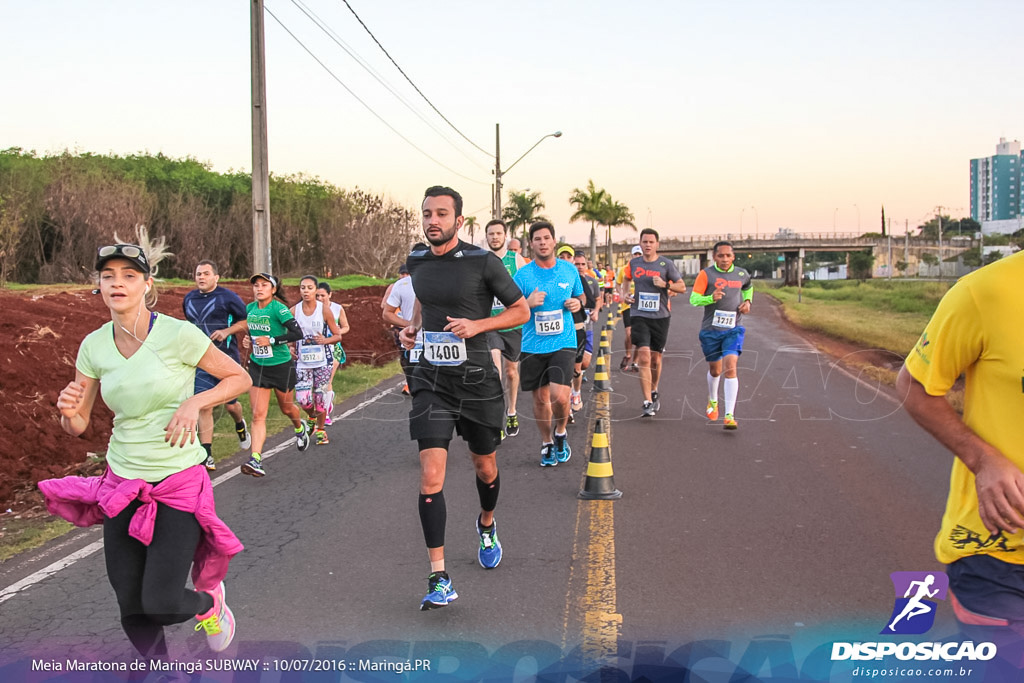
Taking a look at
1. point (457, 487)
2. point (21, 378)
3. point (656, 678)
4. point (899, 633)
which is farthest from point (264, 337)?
point (899, 633)

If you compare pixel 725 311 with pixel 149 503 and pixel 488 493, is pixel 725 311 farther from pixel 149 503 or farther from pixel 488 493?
pixel 149 503

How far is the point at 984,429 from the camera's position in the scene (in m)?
2.56

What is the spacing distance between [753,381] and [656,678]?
11.4 metres

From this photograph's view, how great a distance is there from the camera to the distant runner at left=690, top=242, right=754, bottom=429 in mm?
10016

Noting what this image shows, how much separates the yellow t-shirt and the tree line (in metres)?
35.4

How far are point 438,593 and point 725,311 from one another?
20.5ft

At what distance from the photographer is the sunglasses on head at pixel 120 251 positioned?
145 inches

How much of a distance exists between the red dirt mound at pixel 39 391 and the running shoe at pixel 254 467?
1.82 metres

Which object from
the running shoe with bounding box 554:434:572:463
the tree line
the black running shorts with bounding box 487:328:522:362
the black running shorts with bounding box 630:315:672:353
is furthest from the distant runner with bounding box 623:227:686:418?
the tree line

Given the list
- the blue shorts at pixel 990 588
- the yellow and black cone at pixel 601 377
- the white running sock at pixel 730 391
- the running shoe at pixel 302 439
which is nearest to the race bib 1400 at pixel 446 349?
the blue shorts at pixel 990 588

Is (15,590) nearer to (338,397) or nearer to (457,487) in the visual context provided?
(457,487)

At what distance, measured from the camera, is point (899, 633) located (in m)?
3.26

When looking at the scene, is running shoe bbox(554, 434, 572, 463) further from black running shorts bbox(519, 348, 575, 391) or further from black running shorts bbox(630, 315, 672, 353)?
black running shorts bbox(630, 315, 672, 353)

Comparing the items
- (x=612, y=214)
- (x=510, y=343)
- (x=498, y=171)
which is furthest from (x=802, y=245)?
(x=510, y=343)
